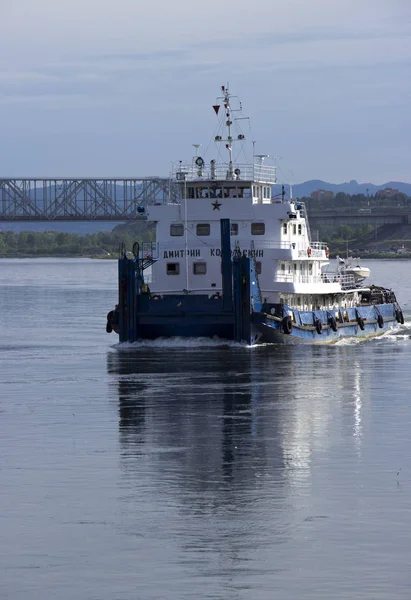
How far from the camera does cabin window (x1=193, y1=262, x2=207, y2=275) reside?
2100 inches

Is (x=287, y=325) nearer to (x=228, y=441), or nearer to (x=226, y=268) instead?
(x=226, y=268)

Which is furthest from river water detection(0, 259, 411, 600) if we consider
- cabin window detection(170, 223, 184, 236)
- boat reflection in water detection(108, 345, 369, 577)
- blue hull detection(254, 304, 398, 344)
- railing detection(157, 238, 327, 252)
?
cabin window detection(170, 223, 184, 236)

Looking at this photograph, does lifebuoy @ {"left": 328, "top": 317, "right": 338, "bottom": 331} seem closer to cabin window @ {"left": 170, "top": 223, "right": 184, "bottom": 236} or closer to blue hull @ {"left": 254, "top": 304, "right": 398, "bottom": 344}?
blue hull @ {"left": 254, "top": 304, "right": 398, "bottom": 344}

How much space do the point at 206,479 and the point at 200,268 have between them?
92.9ft

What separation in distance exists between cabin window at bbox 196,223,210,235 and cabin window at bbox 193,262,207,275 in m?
1.31

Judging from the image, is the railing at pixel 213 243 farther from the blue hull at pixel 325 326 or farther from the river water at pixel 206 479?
the river water at pixel 206 479

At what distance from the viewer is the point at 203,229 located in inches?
2121

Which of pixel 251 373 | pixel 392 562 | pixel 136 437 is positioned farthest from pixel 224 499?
pixel 251 373

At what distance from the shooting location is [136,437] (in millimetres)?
30812

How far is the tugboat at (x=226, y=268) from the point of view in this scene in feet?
167

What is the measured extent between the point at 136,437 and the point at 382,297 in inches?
1461

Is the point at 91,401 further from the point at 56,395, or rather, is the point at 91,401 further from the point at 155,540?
the point at 155,540

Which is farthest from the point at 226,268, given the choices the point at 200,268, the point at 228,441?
the point at 228,441

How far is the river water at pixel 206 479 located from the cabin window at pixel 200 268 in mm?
5790
